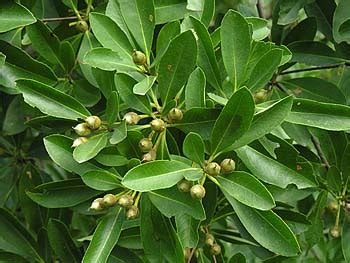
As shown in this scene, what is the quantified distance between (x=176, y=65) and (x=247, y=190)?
25 cm

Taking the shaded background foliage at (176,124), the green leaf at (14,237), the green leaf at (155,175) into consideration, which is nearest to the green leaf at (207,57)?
the shaded background foliage at (176,124)

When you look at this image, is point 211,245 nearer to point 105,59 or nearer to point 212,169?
point 212,169

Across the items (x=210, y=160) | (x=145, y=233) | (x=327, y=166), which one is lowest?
(x=327, y=166)

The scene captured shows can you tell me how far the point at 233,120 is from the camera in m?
1.05

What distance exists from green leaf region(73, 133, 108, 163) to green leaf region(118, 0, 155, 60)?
214 mm

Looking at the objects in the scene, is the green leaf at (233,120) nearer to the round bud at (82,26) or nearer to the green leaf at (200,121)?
the green leaf at (200,121)

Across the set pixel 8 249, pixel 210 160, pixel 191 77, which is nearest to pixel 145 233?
pixel 210 160

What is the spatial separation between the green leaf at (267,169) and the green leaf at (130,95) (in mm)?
185

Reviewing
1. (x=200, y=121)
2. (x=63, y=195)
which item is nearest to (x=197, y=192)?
(x=200, y=121)

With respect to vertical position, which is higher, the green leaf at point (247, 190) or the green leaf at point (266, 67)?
the green leaf at point (266, 67)

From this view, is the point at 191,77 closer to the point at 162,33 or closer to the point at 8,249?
the point at 162,33

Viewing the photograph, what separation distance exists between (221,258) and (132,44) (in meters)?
0.53

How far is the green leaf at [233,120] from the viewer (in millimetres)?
1016

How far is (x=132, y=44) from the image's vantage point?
4.13ft
